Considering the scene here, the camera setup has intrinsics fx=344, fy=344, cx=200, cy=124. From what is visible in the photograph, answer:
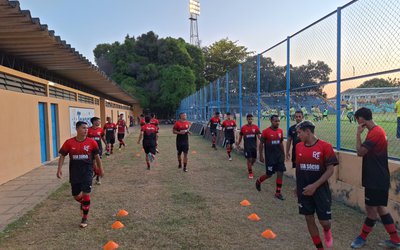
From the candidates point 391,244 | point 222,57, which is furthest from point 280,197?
point 222,57

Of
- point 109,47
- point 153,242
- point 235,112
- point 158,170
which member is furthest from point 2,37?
point 109,47

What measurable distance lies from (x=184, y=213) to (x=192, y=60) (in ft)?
147

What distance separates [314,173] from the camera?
4.01 m

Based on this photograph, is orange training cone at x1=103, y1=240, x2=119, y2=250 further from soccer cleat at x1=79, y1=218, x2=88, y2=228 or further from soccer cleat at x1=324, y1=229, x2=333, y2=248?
soccer cleat at x1=324, y1=229, x2=333, y2=248

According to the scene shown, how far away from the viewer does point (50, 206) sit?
691cm

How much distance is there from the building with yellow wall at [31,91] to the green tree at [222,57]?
43393 mm

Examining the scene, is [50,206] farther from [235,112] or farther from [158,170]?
[235,112]

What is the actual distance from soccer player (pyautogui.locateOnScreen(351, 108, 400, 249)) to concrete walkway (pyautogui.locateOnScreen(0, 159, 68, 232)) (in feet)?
18.2

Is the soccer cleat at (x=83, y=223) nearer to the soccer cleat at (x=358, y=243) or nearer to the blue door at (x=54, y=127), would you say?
the soccer cleat at (x=358, y=243)

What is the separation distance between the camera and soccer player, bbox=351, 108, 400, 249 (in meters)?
4.42

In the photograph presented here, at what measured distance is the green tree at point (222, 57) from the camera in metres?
58.8

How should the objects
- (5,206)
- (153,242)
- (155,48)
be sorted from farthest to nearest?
(155,48) < (5,206) < (153,242)

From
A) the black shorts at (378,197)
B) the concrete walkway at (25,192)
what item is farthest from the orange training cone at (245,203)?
the concrete walkway at (25,192)

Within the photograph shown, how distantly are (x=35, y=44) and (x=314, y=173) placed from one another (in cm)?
811
